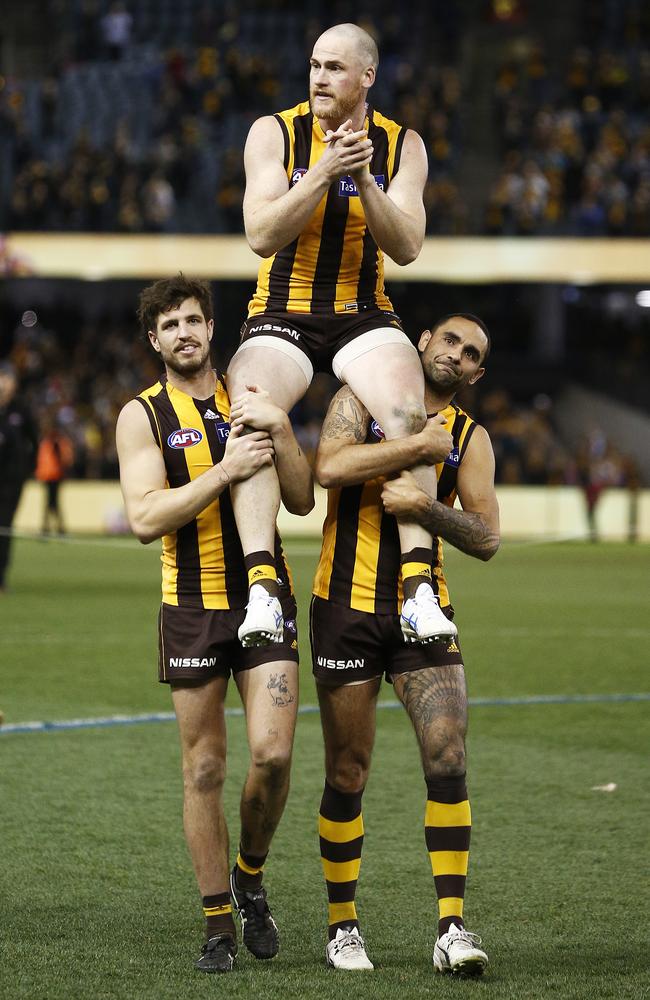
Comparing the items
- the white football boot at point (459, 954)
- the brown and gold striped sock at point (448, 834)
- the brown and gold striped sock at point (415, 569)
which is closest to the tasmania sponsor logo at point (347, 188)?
the brown and gold striped sock at point (415, 569)

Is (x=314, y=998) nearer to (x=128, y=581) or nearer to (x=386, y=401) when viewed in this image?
(x=386, y=401)

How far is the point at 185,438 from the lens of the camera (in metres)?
4.71

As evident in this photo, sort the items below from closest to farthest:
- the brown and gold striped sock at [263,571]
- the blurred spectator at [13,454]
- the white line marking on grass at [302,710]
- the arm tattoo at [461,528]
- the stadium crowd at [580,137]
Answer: the brown and gold striped sock at [263,571]
the arm tattoo at [461,528]
the white line marking on grass at [302,710]
the blurred spectator at [13,454]
the stadium crowd at [580,137]

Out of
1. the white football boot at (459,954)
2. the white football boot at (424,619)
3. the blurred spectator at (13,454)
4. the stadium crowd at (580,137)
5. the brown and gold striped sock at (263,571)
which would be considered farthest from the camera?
the stadium crowd at (580,137)

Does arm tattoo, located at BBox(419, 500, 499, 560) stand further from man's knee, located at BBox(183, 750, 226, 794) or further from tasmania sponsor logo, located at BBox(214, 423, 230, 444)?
man's knee, located at BBox(183, 750, 226, 794)

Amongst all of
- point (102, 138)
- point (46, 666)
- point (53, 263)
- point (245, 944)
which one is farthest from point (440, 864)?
point (102, 138)

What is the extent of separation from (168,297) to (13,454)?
10.7 m

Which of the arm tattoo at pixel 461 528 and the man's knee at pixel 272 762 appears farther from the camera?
the arm tattoo at pixel 461 528

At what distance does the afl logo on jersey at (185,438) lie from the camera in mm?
4695

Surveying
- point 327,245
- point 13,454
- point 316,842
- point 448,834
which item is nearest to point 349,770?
point 448,834

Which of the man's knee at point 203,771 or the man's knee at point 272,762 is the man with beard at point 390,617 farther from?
the man's knee at point 203,771

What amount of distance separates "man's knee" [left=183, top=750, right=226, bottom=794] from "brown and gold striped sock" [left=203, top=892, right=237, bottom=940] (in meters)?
0.32

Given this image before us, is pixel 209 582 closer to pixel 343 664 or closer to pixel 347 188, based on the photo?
pixel 343 664

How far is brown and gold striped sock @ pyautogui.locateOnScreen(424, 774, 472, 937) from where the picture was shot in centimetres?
440
